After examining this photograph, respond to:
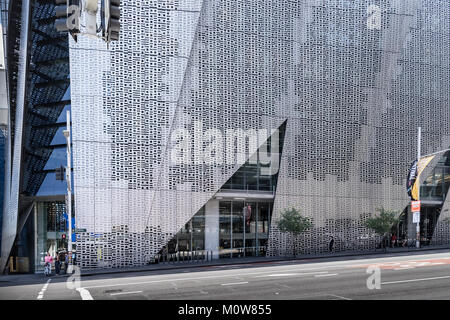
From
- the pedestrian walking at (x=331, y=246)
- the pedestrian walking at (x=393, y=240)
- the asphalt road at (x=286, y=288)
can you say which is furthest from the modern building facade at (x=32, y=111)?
the pedestrian walking at (x=393, y=240)

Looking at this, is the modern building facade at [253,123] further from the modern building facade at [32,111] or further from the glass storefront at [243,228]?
the modern building facade at [32,111]

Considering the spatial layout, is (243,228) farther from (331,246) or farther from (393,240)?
(393,240)

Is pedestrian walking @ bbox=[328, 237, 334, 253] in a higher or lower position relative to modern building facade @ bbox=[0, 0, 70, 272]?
lower

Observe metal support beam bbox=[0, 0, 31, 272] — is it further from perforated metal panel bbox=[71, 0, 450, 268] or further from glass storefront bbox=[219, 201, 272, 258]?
glass storefront bbox=[219, 201, 272, 258]

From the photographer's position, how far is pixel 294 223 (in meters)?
29.2

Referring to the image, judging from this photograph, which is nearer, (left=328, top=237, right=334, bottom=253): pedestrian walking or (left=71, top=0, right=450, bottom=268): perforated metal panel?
(left=71, top=0, right=450, bottom=268): perforated metal panel

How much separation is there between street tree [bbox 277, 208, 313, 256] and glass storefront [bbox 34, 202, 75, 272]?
16.6 meters

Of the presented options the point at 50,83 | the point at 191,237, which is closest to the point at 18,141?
the point at 50,83

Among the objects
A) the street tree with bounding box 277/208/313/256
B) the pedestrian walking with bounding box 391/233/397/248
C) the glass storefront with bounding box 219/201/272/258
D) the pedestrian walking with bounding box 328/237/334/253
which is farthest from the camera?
the pedestrian walking with bounding box 391/233/397/248

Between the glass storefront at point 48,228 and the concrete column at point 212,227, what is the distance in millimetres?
11004

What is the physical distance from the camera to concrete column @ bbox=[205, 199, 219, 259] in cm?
3067

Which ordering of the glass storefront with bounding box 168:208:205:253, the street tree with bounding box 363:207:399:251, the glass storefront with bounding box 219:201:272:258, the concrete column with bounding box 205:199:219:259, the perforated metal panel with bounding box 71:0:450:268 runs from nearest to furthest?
the perforated metal panel with bounding box 71:0:450:268 → the glass storefront with bounding box 168:208:205:253 → the concrete column with bounding box 205:199:219:259 → the glass storefront with bounding box 219:201:272:258 → the street tree with bounding box 363:207:399:251

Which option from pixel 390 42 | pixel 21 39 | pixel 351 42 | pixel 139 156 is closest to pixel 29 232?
pixel 139 156

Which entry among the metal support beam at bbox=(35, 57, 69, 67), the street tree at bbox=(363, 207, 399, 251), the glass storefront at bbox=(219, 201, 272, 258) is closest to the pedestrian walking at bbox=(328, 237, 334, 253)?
the street tree at bbox=(363, 207, 399, 251)
